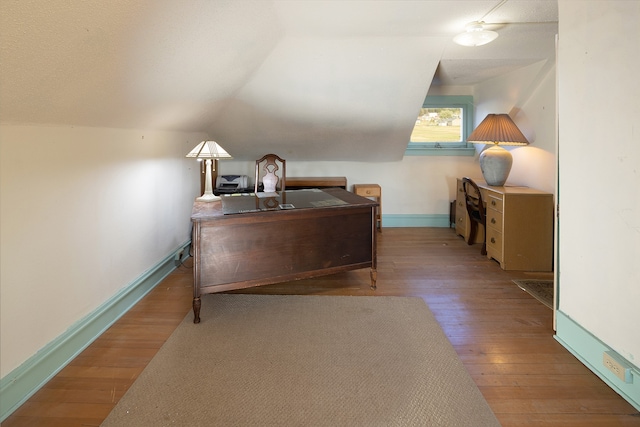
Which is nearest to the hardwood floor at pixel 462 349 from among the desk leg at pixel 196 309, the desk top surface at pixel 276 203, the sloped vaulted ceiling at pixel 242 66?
the desk leg at pixel 196 309

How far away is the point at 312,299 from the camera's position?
2.78 metres

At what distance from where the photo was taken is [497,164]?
3.81 metres

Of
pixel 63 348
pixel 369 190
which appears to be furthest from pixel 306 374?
pixel 369 190

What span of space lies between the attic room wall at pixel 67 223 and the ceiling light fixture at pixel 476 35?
2591mm

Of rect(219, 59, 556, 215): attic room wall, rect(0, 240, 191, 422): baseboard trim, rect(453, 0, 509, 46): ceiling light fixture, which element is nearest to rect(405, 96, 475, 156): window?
rect(219, 59, 556, 215): attic room wall

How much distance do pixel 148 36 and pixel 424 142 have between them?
4.05 meters

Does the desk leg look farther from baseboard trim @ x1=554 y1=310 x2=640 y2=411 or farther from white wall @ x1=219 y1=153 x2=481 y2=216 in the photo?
white wall @ x1=219 y1=153 x2=481 y2=216

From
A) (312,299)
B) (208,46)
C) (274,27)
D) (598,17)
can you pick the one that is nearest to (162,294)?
(312,299)

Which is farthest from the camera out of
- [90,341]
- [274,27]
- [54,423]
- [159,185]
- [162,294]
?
[159,185]

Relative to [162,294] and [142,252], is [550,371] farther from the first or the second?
[142,252]

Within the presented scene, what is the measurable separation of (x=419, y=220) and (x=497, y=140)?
5.71ft

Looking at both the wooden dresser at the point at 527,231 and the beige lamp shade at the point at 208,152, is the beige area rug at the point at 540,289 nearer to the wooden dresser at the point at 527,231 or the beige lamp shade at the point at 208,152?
the wooden dresser at the point at 527,231

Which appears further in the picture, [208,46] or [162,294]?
[162,294]

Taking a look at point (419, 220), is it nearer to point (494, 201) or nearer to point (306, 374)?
point (494, 201)
